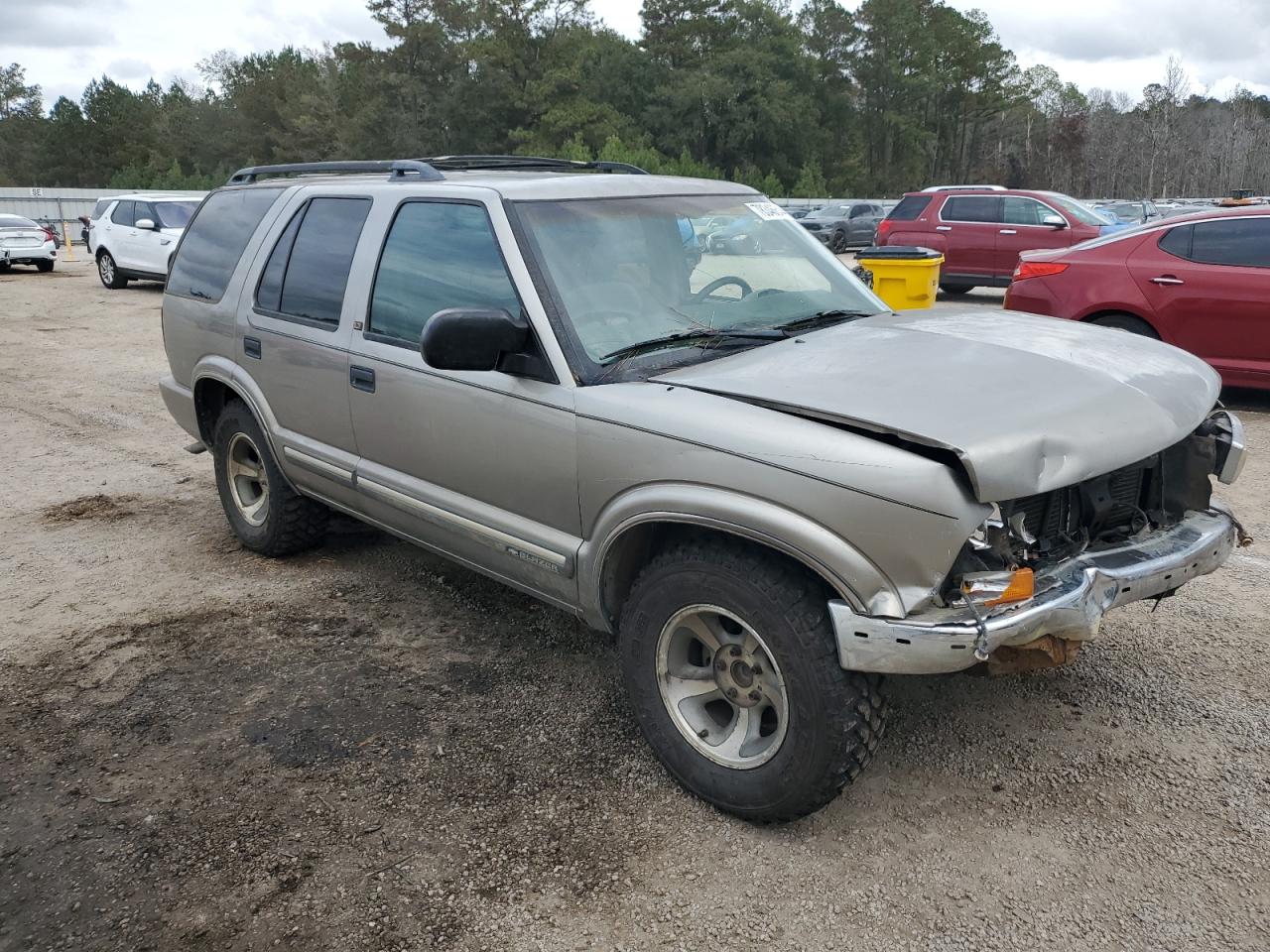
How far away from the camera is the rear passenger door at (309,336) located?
4.26 metres

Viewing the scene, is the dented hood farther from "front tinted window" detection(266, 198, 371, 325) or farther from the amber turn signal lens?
"front tinted window" detection(266, 198, 371, 325)

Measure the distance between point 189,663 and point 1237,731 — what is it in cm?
397

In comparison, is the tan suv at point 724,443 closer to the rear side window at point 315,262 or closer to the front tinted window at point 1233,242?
the rear side window at point 315,262

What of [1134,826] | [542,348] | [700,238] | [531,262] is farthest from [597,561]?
[1134,826]

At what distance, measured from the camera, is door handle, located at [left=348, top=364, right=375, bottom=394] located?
13.3ft

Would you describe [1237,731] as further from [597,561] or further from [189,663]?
[189,663]

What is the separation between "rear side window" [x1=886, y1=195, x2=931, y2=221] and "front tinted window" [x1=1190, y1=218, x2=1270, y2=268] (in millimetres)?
8706

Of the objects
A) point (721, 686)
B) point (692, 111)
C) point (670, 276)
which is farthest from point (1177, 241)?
point (692, 111)

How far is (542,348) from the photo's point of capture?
132 inches

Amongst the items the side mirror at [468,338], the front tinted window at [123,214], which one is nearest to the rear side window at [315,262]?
the side mirror at [468,338]

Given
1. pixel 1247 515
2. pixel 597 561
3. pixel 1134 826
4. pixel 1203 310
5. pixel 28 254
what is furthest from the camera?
pixel 28 254

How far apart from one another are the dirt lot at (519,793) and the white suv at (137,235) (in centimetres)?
1498

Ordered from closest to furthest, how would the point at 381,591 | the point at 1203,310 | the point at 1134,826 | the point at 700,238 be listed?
the point at 1134,826 < the point at 700,238 < the point at 381,591 < the point at 1203,310

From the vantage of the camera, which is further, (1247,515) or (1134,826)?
(1247,515)
